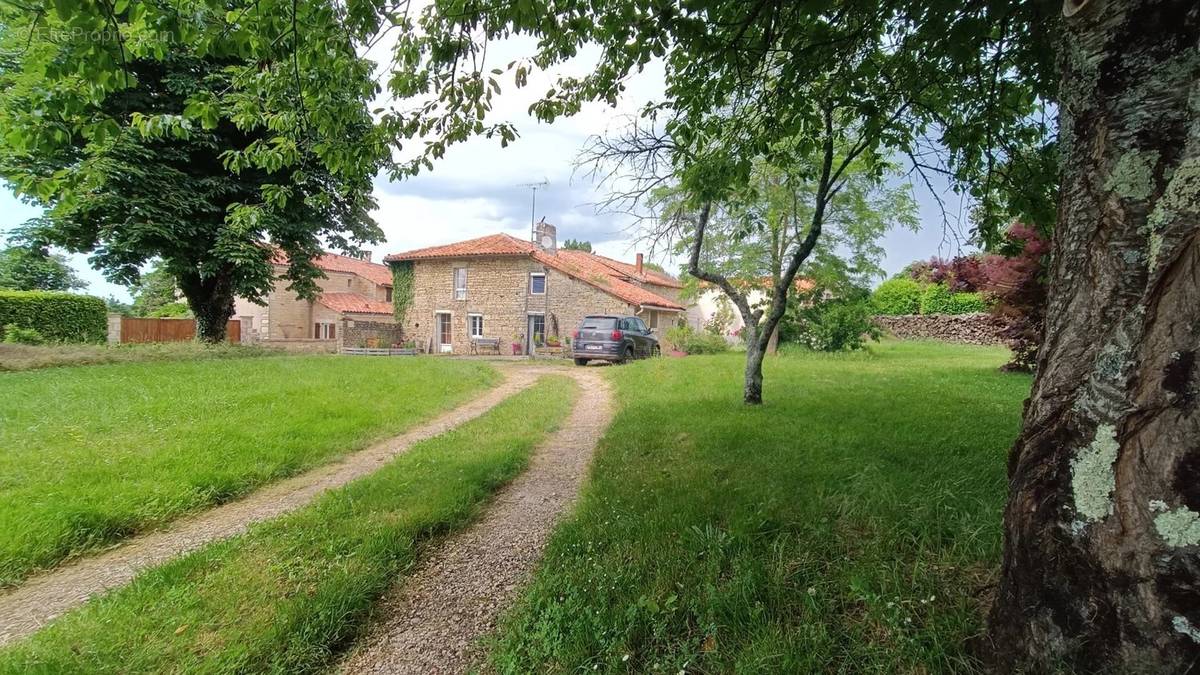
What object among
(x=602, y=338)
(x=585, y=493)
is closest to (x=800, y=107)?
(x=585, y=493)

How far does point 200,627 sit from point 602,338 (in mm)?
14630

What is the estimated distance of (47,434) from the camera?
531 centimetres

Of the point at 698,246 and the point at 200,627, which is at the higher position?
the point at 698,246

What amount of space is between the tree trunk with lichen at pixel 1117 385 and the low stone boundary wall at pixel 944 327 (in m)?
26.4

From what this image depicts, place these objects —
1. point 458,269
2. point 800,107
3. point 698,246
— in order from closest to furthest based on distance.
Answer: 1. point 800,107
2. point 698,246
3. point 458,269

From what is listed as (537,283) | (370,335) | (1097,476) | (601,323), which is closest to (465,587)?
(1097,476)

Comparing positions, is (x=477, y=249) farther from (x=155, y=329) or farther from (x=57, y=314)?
(x=57, y=314)

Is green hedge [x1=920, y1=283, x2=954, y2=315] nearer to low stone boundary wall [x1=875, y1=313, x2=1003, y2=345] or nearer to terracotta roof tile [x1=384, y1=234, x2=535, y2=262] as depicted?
low stone boundary wall [x1=875, y1=313, x2=1003, y2=345]

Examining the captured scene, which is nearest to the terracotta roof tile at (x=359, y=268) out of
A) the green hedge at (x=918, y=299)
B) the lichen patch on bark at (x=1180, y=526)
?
the green hedge at (x=918, y=299)

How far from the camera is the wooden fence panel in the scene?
21.9m

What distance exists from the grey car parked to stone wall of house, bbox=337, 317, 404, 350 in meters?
13.2

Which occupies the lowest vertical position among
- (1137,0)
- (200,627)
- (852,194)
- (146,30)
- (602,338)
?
(200,627)

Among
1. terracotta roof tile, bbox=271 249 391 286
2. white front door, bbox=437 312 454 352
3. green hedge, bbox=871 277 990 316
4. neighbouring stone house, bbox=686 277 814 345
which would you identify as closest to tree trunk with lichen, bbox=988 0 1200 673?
neighbouring stone house, bbox=686 277 814 345

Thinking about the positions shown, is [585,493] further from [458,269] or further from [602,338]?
[458,269]
